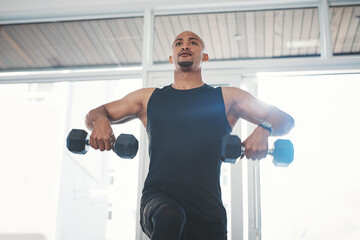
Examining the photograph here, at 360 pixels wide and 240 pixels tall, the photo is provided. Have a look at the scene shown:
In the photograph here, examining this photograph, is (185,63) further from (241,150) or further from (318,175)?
(318,175)

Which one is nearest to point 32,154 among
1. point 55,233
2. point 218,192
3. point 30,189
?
point 30,189

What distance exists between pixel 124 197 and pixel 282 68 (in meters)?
2.66

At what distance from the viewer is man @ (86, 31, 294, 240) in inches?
42.3

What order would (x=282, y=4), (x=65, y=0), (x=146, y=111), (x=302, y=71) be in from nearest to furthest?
(x=146, y=111)
(x=302, y=71)
(x=282, y=4)
(x=65, y=0)

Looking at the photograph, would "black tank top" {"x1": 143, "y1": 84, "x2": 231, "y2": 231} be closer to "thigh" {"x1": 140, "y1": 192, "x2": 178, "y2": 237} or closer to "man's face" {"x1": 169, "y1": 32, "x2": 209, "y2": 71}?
"thigh" {"x1": 140, "y1": 192, "x2": 178, "y2": 237}

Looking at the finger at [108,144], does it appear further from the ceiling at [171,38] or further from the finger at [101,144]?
the ceiling at [171,38]

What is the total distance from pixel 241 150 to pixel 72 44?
250 cm

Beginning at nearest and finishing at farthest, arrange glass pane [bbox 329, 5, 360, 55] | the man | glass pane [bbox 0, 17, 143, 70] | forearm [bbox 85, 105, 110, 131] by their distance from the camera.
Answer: the man
forearm [bbox 85, 105, 110, 131]
glass pane [bbox 329, 5, 360, 55]
glass pane [bbox 0, 17, 143, 70]

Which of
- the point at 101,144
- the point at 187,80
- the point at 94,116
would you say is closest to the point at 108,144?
the point at 101,144

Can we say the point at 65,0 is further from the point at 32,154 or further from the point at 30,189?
the point at 30,189

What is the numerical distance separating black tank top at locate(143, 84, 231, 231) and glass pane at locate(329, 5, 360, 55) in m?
1.69

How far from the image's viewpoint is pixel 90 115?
1.28m

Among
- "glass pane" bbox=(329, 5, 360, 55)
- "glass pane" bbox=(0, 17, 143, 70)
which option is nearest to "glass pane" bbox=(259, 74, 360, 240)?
"glass pane" bbox=(329, 5, 360, 55)

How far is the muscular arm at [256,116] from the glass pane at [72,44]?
1549 mm
